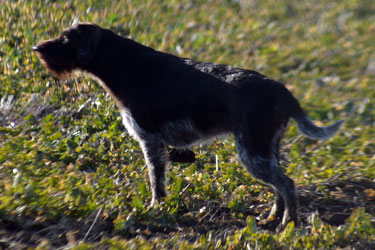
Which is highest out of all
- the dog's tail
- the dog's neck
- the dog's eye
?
the dog's eye

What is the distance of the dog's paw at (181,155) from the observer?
5.41 meters

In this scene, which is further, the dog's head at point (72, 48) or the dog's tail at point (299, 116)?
the dog's head at point (72, 48)

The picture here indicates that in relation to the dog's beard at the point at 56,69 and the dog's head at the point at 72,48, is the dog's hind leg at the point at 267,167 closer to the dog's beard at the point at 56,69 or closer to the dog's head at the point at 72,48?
the dog's head at the point at 72,48

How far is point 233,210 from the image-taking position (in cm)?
488

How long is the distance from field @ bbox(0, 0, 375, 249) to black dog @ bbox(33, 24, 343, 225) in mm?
439

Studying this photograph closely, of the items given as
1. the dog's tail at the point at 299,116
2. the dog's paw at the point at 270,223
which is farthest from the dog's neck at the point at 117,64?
the dog's paw at the point at 270,223

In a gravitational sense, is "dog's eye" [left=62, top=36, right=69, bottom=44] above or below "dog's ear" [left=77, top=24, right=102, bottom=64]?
above

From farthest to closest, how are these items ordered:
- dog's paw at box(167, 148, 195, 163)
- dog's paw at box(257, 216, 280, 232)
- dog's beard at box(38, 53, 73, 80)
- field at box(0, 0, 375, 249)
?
dog's paw at box(167, 148, 195, 163) → dog's beard at box(38, 53, 73, 80) → dog's paw at box(257, 216, 280, 232) → field at box(0, 0, 375, 249)

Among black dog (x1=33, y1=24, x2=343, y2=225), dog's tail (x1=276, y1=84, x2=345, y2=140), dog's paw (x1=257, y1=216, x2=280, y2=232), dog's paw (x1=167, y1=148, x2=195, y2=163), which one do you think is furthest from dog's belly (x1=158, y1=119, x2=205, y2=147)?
dog's paw (x1=257, y1=216, x2=280, y2=232)

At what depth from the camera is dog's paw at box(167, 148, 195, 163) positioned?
5.41 metres

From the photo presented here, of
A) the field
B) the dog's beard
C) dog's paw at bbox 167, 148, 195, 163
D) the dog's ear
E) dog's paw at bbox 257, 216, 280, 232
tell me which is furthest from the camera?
dog's paw at bbox 167, 148, 195, 163

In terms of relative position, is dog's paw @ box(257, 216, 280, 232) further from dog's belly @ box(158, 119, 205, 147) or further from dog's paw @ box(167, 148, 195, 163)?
dog's paw @ box(167, 148, 195, 163)

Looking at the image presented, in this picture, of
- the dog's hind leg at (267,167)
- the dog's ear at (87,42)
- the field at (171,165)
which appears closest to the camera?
the field at (171,165)

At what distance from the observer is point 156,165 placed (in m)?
4.95
